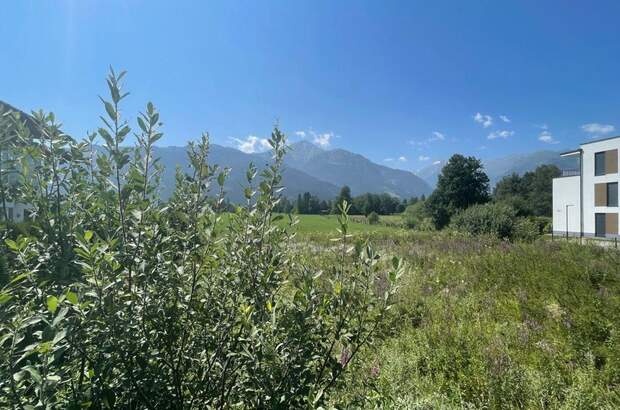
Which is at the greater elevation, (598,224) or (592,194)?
(592,194)

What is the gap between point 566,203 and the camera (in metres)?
33.7

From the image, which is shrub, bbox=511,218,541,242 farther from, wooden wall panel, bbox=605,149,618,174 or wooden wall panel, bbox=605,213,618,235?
wooden wall panel, bbox=605,149,618,174

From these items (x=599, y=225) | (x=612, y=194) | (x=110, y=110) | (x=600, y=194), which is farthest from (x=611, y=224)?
(x=110, y=110)

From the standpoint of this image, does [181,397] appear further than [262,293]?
No

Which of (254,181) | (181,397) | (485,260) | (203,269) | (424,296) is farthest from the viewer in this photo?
(485,260)

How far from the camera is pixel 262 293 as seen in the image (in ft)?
5.50


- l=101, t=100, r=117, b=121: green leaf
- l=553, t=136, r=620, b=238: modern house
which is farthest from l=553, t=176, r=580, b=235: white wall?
l=101, t=100, r=117, b=121: green leaf

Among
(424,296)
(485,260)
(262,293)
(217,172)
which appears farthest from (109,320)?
Answer: (485,260)

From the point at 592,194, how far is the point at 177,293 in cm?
4092

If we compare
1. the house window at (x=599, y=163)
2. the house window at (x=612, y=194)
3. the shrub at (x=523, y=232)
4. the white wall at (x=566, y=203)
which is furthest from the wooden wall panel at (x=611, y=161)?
the shrub at (x=523, y=232)

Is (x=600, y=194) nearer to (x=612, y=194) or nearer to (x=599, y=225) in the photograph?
(x=612, y=194)

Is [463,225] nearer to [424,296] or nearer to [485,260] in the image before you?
[485,260]

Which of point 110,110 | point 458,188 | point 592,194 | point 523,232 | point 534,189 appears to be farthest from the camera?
point 534,189

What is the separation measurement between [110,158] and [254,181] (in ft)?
2.42
